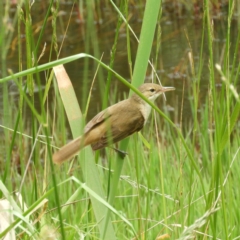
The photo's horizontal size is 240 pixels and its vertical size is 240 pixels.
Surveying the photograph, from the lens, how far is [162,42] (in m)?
7.68

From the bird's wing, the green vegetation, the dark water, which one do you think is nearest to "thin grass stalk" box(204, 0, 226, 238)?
the green vegetation

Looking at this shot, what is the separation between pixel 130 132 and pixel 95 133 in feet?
0.47

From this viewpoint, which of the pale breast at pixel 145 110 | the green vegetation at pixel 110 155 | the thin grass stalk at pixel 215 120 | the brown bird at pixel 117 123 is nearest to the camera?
the green vegetation at pixel 110 155

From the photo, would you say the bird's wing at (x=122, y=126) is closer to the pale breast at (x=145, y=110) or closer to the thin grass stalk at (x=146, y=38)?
the pale breast at (x=145, y=110)

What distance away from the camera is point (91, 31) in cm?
108

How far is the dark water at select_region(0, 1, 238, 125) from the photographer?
6289 millimetres

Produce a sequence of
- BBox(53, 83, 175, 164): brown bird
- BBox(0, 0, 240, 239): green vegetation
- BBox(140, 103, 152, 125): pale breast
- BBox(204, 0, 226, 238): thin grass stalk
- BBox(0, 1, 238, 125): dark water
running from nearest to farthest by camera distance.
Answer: BBox(0, 0, 240, 239): green vegetation
BBox(204, 0, 226, 238): thin grass stalk
BBox(53, 83, 175, 164): brown bird
BBox(140, 103, 152, 125): pale breast
BBox(0, 1, 238, 125): dark water

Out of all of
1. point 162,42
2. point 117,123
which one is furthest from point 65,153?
point 162,42

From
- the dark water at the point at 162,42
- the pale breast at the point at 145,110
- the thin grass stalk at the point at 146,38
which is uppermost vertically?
the thin grass stalk at the point at 146,38

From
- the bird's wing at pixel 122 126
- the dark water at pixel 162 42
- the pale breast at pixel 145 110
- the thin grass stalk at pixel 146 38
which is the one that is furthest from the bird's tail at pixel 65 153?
the dark water at pixel 162 42

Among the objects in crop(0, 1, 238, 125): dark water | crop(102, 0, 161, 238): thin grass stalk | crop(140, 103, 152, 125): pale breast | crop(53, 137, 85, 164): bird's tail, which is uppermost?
crop(102, 0, 161, 238): thin grass stalk

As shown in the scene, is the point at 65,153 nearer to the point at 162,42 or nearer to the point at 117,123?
the point at 117,123

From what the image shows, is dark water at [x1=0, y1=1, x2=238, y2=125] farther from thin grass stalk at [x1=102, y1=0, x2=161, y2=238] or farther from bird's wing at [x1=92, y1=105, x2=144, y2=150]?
thin grass stalk at [x1=102, y1=0, x2=161, y2=238]

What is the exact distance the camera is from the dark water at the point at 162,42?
6.29 m
